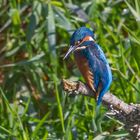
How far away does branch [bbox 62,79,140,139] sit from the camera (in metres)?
1.62

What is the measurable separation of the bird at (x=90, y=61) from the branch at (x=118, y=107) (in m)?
0.02

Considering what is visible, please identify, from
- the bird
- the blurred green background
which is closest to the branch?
the bird

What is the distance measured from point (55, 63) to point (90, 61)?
4.09 feet

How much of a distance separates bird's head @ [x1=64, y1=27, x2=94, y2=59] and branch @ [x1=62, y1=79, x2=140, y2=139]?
10cm

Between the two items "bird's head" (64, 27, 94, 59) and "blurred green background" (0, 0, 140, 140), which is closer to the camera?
"bird's head" (64, 27, 94, 59)

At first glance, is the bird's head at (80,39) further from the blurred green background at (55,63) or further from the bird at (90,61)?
the blurred green background at (55,63)

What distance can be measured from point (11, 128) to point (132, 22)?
1.05 meters

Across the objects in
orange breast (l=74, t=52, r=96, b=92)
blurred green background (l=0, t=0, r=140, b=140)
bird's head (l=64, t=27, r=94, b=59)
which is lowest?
blurred green background (l=0, t=0, r=140, b=140)

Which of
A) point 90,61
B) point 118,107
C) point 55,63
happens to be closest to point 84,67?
point 90,61

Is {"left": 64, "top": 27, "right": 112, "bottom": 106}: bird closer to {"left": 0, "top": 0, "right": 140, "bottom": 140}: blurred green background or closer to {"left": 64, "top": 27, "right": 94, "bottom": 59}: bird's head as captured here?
{"left": 64, "top": 27, "right": 94, "bottom": 59}: bird's head

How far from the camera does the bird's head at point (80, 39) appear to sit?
1564 mm

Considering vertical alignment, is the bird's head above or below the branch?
above

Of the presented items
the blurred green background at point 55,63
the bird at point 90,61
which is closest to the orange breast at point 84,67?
the bird at point 90,61

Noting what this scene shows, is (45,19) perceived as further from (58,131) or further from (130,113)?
(130,113)
